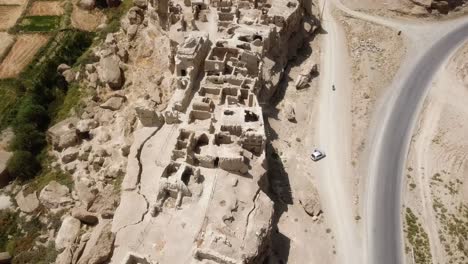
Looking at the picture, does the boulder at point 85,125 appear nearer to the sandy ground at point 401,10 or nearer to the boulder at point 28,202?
the boulder at point 28,202

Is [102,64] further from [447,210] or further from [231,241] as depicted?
[447,210]

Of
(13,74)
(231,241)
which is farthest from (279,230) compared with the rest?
(13,74)

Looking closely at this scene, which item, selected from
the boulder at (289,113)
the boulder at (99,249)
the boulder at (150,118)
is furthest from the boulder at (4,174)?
the boulder at (289,113)

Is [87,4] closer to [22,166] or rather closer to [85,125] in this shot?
[85,125]

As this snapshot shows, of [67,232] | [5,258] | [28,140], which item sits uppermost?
[67,232]

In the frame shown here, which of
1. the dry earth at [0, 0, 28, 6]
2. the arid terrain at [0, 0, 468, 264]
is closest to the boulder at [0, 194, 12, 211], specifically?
the arid terrain at [0, 0, 468, 264]

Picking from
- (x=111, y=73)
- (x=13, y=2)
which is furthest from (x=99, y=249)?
(x=13, y=2)

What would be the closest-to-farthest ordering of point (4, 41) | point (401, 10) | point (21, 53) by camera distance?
point (21, 53)
point (401, 10)
point (4, 41)
